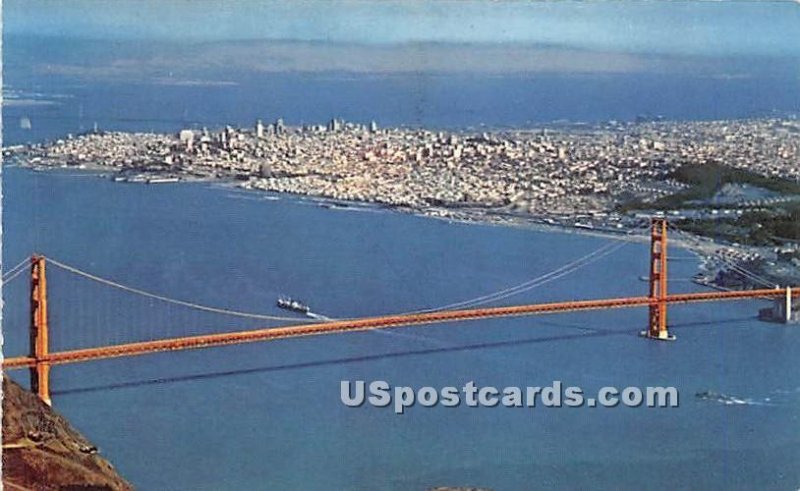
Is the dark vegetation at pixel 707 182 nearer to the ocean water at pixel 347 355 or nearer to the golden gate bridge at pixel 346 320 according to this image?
the golden gate bridge at pixel 346 320

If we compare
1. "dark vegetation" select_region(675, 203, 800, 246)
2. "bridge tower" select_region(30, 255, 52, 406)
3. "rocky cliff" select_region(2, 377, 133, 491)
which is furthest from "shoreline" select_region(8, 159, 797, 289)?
"rocky cliff" select_region(2, 377, 133, 491)

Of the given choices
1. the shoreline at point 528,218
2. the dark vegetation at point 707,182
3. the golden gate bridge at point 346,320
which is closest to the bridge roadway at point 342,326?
the golden gate bridge at point 346,320

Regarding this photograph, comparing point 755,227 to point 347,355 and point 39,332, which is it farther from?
point 39,332

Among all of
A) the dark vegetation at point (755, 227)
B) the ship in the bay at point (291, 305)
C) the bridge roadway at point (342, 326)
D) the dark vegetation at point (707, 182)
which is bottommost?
the bridge roadway at point (342, 326)

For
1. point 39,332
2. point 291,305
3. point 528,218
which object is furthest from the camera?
point 528,218

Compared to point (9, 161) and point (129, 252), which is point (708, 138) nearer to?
point (129, 252)

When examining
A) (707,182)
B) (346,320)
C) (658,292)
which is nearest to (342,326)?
(346,320)

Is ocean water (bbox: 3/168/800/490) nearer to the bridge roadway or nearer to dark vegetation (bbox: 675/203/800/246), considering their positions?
the bridge roadway
